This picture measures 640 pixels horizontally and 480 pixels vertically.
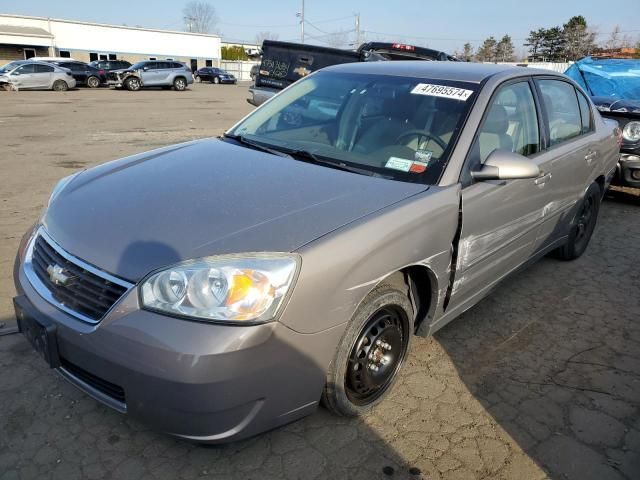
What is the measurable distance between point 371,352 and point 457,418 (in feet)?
1.96

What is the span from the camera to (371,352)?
252cm

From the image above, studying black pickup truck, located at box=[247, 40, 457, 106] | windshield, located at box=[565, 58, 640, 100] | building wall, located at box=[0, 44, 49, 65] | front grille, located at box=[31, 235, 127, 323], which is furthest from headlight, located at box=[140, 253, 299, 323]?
building wall, located at box=[0, 44, 49, 65]

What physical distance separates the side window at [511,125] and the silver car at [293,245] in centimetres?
1

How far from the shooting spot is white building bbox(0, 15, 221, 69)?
46781 millimetres

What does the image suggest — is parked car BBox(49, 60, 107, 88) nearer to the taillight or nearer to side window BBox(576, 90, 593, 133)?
the taillight

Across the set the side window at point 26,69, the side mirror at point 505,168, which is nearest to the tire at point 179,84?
the side window at point 26,69

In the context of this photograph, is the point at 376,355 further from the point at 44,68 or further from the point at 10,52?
the point at 10,52

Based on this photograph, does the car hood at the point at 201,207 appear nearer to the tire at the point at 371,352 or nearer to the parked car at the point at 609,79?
the tire at the point at 371,352

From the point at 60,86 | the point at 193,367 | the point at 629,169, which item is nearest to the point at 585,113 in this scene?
the point at 629,169

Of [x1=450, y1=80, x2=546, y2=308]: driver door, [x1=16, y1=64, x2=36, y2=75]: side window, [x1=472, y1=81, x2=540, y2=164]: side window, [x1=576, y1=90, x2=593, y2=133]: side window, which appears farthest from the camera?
[x1=16, y1=64, x2=36, y2=75]: side window

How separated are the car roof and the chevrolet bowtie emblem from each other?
2332 mm

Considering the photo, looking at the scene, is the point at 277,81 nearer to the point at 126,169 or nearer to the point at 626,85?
the point at 626,85

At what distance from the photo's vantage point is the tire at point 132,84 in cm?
2848

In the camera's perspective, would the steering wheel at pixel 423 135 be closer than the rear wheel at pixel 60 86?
Yes
